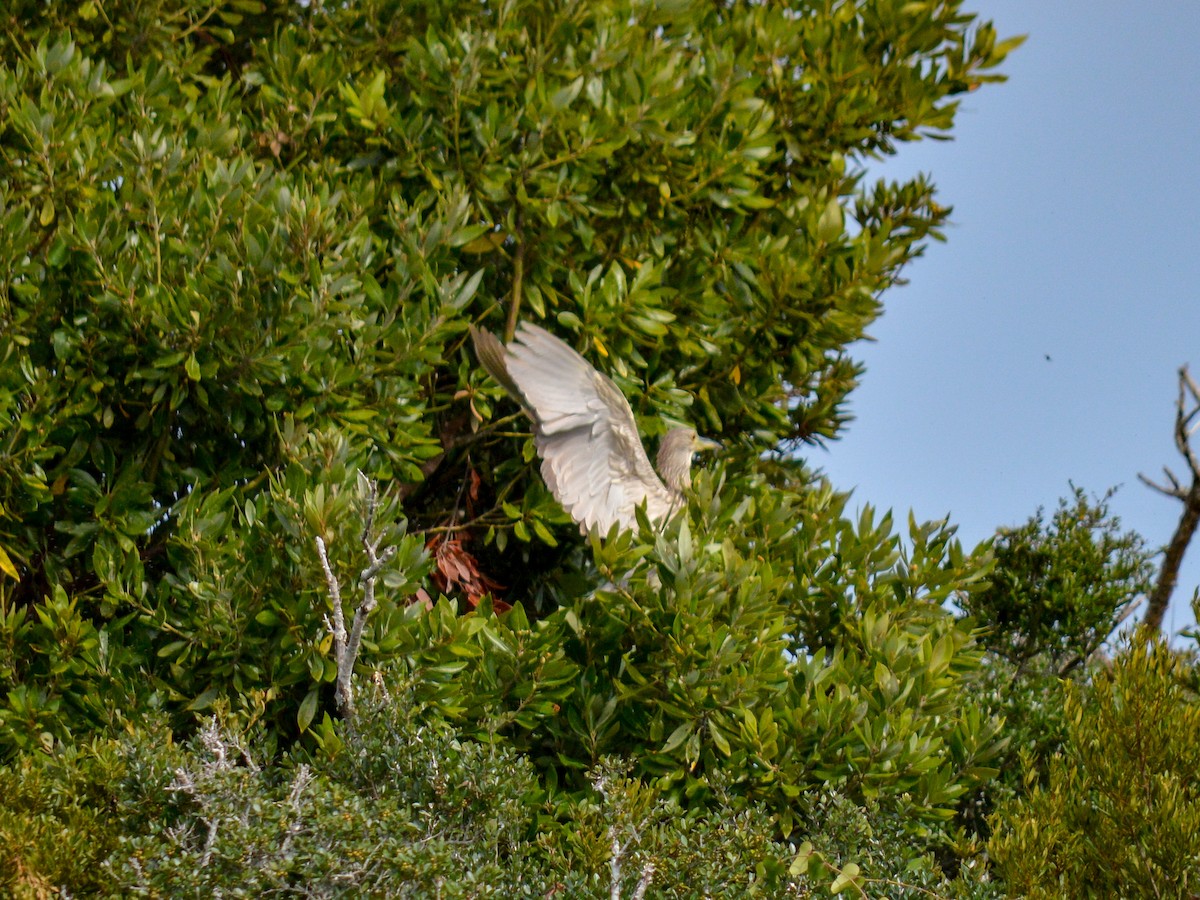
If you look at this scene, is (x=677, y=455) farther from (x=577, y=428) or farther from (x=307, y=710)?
(x=307, y=710)

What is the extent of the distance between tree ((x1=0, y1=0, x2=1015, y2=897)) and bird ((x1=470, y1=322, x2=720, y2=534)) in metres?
0.32

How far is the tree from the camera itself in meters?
5.80

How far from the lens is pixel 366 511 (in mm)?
5238

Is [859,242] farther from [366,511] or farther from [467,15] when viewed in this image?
[366,511]

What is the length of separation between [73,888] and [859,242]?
485 centimetres

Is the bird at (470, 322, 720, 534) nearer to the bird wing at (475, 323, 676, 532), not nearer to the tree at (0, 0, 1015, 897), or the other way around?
the bird wing at (475, 323, 676, 532)

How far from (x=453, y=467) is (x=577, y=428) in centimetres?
140

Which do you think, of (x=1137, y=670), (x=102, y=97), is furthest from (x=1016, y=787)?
(x=102, y=97)

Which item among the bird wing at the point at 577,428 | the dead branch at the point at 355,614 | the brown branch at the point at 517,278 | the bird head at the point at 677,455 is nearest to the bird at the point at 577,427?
the bird wing at the point at 577,428

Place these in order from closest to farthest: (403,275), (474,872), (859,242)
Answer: (474,872) < (403,275) < (859,242)

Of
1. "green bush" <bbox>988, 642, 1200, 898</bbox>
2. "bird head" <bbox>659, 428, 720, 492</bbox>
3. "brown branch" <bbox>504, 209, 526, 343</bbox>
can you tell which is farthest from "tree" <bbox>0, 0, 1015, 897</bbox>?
"green bush" <bbox>988, 642, 1200, 898</bbox>

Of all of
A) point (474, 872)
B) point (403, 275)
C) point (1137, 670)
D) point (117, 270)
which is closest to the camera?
point (474, 872)

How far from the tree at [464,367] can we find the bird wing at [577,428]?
0.34 metres

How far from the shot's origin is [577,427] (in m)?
6.63
